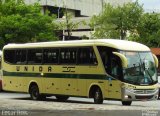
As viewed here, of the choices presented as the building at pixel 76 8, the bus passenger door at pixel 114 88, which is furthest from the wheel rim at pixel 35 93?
the building at pixel 76 8

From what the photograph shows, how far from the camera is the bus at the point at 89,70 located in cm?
2459

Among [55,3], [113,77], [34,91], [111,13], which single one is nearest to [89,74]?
[113,77]

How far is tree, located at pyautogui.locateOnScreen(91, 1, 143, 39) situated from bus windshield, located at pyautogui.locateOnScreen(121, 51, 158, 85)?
145ft

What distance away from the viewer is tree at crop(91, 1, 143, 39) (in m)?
70.1

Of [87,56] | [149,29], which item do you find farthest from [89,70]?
[149,29]

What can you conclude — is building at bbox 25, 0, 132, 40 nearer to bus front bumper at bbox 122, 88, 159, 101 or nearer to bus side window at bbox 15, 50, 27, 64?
bus side window at bbox 15, 50, 27, 64

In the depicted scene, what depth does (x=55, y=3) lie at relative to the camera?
103188 mm

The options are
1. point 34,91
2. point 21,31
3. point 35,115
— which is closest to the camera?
A: point 35,115

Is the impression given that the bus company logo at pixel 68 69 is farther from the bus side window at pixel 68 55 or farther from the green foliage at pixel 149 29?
the green foliage at pixel 149 29

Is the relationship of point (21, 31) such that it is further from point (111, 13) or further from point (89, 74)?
point (89, 74)

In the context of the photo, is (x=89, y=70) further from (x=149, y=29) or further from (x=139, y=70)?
(x=149, y=29)

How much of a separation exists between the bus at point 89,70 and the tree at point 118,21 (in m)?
40.6

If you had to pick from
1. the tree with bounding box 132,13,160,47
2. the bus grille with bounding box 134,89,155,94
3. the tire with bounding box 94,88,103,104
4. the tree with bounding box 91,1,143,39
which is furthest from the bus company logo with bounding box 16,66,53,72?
the tree with bounding box 132,13,160,47

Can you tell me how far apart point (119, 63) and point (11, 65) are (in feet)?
27.3
